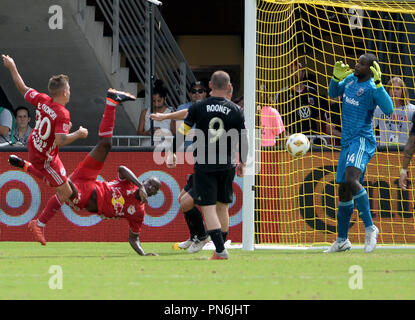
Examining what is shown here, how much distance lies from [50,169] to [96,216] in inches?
95.9

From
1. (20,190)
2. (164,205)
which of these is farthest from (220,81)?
(20,190)

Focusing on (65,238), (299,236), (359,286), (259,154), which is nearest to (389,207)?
(299,236)

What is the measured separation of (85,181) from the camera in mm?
10109

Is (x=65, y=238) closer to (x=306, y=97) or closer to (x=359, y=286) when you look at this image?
(x=306, y=97)

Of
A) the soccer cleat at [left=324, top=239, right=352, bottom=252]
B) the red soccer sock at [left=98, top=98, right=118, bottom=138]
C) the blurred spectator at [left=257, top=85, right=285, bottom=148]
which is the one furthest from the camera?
the blurred spectator at [left=257, top=85, right=285, bottom=148]

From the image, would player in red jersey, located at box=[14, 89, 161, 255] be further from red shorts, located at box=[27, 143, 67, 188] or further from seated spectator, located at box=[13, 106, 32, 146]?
seated spectator, located at box=[13, 106, 32, 146]

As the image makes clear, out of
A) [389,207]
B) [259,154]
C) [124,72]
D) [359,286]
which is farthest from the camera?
[124,72]

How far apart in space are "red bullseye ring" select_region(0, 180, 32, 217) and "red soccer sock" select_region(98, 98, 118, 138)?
281 cm

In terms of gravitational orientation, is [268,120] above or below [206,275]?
above

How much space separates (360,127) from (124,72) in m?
6.86

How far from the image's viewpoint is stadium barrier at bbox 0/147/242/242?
12.2 metres

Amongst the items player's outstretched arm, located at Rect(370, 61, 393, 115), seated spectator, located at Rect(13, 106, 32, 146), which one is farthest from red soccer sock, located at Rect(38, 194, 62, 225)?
seated spectator, located at Rect(13, 106, 32, 146)

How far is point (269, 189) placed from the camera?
1159 cm

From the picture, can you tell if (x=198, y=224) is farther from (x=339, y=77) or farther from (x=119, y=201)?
(x=339, y=77)
